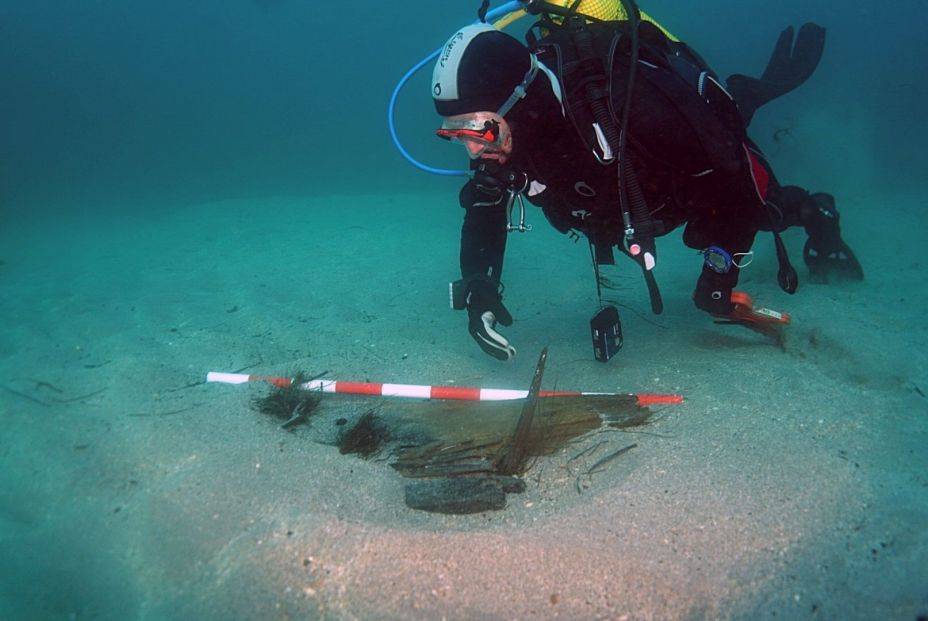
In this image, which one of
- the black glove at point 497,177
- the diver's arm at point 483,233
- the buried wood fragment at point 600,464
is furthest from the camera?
the diver's arm at point 483,233

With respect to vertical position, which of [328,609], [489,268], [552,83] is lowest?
[328,609]

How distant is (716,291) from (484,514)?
252cm

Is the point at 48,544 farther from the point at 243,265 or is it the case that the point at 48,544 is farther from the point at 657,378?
the point at 243,265

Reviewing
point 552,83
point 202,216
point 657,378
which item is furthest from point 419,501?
point 202,216

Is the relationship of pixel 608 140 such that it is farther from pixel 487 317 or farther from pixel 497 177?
pixel 487 317

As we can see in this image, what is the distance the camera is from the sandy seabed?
1.85 metres

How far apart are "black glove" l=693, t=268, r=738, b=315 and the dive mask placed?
182 centimetres

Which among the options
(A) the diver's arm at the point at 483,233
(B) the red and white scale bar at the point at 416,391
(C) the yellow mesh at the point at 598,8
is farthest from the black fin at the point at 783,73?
(B) the red and white scale bar at the point at 416,391

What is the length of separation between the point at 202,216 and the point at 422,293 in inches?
422

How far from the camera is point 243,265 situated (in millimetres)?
8438

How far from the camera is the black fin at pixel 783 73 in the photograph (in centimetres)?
467

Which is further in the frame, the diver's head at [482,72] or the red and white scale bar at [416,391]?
the red and white scale bar at [416,391]

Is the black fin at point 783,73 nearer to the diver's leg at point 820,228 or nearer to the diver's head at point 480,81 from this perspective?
the diver's leg at point 820,228

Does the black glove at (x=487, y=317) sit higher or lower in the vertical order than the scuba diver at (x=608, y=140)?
lower
